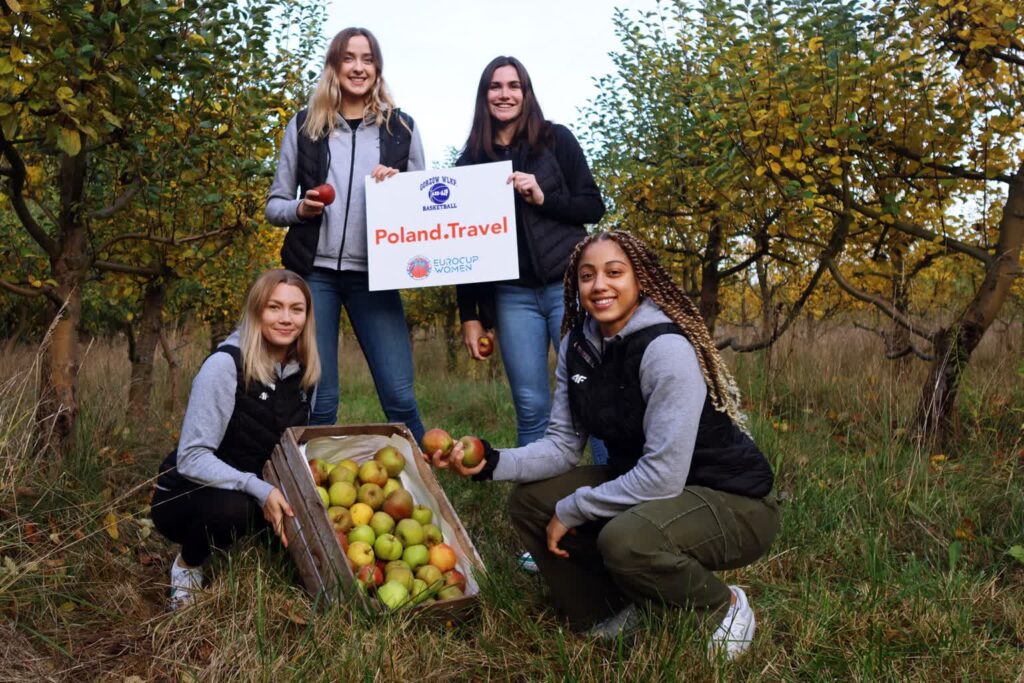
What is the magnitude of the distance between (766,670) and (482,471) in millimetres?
1028

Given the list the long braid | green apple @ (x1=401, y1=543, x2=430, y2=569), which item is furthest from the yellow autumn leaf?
the long braid

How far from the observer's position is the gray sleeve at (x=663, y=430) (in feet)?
8.34

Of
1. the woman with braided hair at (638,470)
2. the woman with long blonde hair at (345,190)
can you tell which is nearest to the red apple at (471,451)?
the woman with braided hair at (638,470)

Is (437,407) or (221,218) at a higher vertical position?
(221,218)

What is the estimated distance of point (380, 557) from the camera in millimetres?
2957

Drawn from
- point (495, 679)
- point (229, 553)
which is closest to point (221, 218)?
point (229, 553)

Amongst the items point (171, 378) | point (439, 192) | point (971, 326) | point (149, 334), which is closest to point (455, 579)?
point (439, 192)

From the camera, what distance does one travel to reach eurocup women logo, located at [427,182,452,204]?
372 centimetres

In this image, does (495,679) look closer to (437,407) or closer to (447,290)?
(437,407)

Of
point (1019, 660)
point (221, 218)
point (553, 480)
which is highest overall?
point (221, 218)

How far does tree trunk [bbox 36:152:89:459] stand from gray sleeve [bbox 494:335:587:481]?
2284mm

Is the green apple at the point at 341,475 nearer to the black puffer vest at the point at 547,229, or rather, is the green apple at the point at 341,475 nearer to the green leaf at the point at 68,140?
the black puffer vest at the point at 547,229

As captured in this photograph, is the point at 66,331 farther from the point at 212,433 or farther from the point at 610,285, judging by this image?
the point at 610,285

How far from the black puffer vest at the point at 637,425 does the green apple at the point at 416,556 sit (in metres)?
0.69
